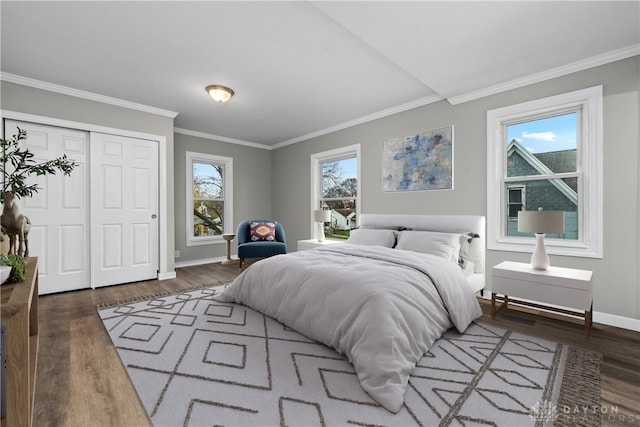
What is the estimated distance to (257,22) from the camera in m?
2.27

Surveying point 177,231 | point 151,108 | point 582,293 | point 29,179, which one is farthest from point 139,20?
point 582,293

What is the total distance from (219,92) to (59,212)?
7.83 ft

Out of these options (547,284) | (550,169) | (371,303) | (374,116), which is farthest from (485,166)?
(371,303)

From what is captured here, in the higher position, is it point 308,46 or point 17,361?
point 308,46

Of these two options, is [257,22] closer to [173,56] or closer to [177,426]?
[173,56]

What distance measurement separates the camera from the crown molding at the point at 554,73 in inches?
98.3

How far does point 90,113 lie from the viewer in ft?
12.0

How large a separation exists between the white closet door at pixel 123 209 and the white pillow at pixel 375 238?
2.90 meters

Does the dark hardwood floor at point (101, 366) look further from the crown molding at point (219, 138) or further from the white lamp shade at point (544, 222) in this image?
the crown molding at point (219, 138)

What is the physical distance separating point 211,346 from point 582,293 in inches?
113

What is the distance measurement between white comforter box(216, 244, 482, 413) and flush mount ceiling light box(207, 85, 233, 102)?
2026 mm

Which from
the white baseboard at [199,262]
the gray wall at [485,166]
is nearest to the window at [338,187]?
the gray wall at [485,166]

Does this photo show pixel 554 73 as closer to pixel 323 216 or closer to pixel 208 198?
pixel 323 216

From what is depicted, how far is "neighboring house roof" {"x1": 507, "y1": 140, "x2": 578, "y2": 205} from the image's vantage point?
9.44ft
